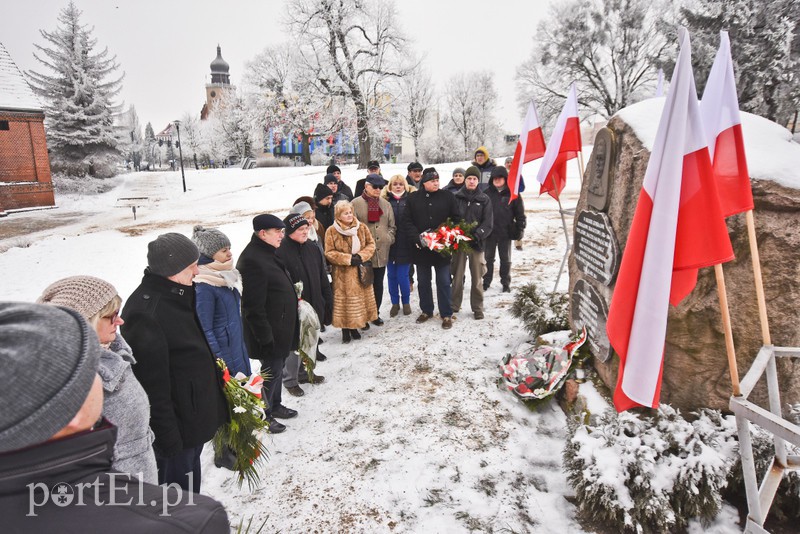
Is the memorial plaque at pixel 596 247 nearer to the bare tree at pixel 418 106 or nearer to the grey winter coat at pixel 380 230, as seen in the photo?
the grey winter coat at pixel 380 230

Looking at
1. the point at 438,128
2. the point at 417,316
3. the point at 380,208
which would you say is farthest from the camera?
the point at 438,128

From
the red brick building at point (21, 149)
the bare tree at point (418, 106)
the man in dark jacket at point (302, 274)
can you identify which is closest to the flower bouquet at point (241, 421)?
the man in dark jacket at point (302, 274)

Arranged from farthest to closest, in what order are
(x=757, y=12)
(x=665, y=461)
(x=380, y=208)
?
1. (x=757, y=12)
2. (x=380, y=208)
3. (x=665, y=461)

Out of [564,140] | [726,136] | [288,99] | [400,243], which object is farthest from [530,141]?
[288,99]

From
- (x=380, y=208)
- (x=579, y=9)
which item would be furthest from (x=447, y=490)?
(x=579, y=9)

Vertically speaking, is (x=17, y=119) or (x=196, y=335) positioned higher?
(x=17, y=119)

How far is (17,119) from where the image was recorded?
21828 millimetres

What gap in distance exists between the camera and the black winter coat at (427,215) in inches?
226

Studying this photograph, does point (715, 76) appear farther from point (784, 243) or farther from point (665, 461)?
point (665, 461)

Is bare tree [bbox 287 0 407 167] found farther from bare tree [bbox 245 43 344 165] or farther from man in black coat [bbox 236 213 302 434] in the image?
man in black coat [bbox 236 213 302 434]

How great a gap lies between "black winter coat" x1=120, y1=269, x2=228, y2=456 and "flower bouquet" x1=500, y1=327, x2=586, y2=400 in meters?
2.59

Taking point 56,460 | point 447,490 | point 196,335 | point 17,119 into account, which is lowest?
point 447,490

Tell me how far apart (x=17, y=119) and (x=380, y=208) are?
84.7ft

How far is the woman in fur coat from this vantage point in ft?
16.9
